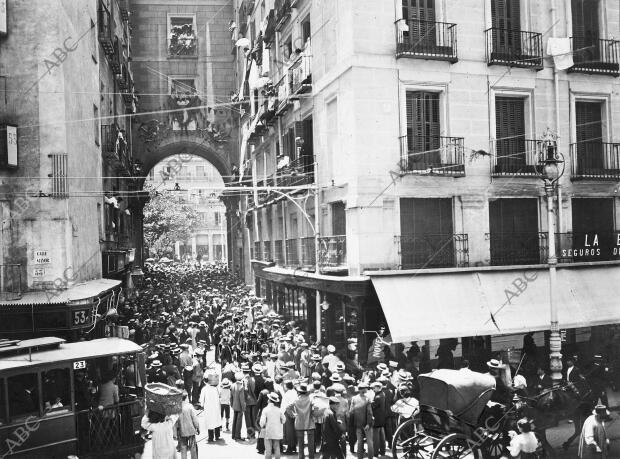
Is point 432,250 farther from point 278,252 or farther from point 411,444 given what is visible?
point 278,252

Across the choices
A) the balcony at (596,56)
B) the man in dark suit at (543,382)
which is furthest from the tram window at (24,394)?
the balcony at (596,56)

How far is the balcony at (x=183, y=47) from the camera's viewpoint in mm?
43000

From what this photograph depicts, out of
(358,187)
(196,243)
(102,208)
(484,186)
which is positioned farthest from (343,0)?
(196,243)

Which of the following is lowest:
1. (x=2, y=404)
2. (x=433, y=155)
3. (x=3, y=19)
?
(x=2, y=404)

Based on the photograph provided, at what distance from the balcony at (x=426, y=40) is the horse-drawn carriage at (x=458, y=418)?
1058cm

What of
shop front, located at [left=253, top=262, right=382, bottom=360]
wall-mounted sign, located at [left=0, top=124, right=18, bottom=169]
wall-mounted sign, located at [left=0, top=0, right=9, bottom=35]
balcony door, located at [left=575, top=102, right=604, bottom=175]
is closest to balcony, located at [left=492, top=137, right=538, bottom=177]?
balcony door, located at [left=575, top=102, right=604, bottom=175]

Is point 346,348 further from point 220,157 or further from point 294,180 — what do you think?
point 220,157

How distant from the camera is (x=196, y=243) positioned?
10056 cm

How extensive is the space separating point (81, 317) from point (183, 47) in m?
30.4

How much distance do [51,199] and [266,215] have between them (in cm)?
1699

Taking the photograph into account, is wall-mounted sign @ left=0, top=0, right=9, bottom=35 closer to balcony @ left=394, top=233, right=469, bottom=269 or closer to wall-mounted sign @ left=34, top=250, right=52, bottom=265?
wall-mounted sign @ left=34, top=250, right=52, bottom=265

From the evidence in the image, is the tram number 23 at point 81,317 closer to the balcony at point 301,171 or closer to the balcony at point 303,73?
the balcony at point 301,171

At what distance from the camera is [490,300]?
59.0 feet

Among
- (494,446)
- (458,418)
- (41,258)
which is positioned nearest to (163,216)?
(41,258)
